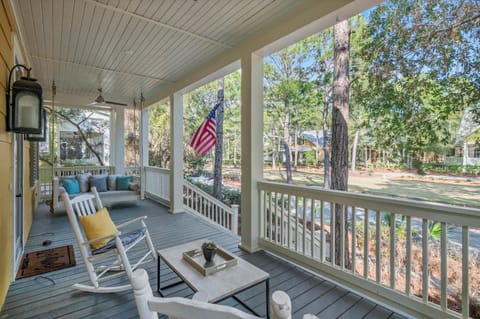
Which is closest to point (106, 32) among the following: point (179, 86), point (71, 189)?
point (179, 86)

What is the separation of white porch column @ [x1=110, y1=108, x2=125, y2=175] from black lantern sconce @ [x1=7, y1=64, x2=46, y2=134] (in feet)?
15.9

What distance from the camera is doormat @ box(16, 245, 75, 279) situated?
9.14 feet

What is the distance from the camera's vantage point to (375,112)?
11.8 feet

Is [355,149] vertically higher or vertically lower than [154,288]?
higher

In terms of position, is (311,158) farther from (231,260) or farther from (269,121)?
(231,260)

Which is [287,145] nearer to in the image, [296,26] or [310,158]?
[310,158]

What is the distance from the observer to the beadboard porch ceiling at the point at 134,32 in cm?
258

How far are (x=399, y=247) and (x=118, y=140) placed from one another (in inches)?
285

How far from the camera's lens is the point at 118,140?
718 cm

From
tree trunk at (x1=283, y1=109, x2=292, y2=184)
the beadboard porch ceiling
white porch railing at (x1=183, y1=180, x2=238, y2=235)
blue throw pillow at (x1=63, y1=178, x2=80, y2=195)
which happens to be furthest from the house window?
tree trunk at (x1=283, y1=109, x2=292, y2=184)

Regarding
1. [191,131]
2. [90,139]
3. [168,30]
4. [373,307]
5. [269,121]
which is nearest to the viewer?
[373,307]

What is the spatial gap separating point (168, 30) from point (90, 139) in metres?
5.45

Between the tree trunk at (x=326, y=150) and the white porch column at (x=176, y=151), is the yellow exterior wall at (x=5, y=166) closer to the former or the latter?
the white porch column at (x=176, y=151)

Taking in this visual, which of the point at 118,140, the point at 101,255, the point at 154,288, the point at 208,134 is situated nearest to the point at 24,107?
the point at 101,255
